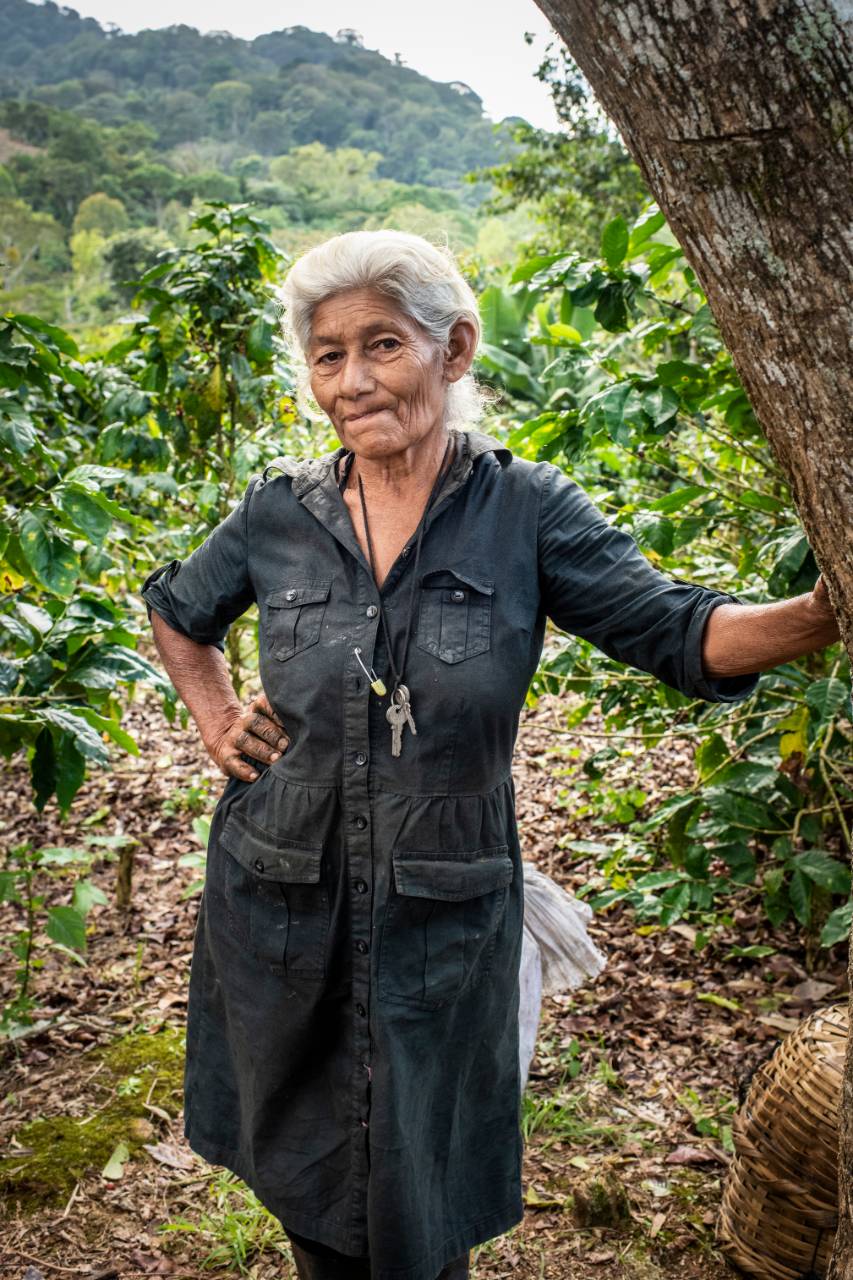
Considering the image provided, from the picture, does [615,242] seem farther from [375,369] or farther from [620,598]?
[620,598]

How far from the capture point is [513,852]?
1.84 metres

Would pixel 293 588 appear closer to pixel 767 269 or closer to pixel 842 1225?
pixel 767 269

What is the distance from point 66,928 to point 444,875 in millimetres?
1521

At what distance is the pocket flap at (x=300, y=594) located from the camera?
1.75 meters

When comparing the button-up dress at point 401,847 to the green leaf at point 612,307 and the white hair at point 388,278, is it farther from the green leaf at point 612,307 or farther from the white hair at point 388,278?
the green leaf at point 612,307

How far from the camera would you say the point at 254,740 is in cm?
187

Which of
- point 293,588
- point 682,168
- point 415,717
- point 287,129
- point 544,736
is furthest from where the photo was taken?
point 287,129

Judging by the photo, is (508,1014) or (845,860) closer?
(508,1014)

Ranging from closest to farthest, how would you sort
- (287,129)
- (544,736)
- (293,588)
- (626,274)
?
(293,588) → (626,274) → (544,736) → (287,129)

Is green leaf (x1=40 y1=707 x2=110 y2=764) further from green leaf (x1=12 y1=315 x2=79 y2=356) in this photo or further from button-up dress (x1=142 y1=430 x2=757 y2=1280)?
green leaf (x1=12 y1=315 x2=79 y2=356)

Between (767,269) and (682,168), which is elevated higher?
(682,168)

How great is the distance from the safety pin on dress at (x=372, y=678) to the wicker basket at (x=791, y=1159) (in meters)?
1.23

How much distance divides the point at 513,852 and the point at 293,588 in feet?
2.03

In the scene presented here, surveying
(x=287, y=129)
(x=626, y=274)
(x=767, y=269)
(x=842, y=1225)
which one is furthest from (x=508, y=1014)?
(x=287, y=129)
